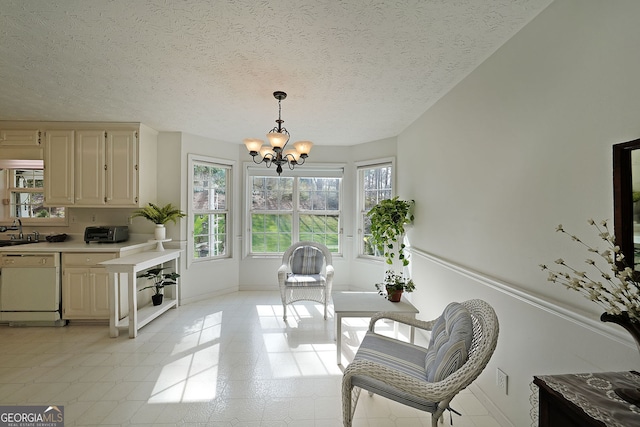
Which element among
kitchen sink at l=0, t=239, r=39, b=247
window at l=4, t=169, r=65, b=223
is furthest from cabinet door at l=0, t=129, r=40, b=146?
kitchen sink at l=0, t=239, r=39, b=247

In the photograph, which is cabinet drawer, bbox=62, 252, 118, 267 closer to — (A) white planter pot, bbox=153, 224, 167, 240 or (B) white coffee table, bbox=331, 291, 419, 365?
(A) white planter pot, bbox=153, 224, 167, 240

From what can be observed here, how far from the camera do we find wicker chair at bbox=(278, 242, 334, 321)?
3.46m

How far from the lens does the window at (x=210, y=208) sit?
164 inches

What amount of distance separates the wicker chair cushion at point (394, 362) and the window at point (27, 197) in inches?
176

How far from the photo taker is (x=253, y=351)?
105 inches

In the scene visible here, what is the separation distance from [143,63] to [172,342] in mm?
2616

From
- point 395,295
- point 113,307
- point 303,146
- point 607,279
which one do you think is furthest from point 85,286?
point 607,279

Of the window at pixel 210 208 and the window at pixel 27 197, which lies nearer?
the window at pixel 27 197

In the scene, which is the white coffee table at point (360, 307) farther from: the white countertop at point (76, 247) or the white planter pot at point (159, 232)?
the white countertop at point (76, 247)

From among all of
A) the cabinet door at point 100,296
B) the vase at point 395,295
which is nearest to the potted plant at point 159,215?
the cabinet door at point 100,296

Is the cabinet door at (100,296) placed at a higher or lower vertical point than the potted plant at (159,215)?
lower

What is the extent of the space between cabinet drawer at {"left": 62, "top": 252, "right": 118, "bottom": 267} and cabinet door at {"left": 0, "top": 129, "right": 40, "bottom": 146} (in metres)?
1.57

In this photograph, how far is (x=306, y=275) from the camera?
12.1 ft

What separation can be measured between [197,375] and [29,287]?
101 inches
